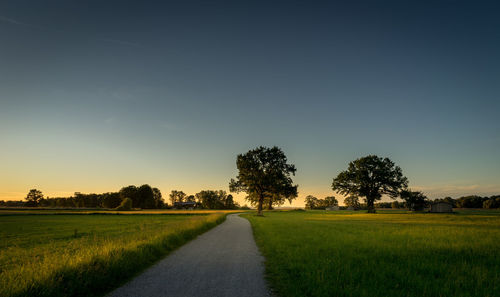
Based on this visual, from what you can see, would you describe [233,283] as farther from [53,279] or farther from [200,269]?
[53,279]

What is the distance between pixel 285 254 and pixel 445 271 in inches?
217

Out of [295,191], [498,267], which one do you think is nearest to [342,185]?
[295,191]

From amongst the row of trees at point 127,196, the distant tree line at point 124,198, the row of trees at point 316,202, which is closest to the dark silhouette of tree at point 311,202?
the row of trees at point 316,202

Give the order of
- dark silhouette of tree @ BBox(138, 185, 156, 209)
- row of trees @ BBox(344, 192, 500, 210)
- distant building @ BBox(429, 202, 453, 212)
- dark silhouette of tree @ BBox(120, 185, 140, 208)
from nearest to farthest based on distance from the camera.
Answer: distant building @ BBox(429, 202, 453, 212) → row of trees @ BBox(344, 192, 500, 210) → dark silhouette of tree @ BBox(120, 185, 140, 208) → dark silhouette of tree @ BBox(138, 185, 156, 209)

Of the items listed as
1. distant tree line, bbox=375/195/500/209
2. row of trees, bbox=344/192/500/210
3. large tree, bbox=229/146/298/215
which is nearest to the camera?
large tree, bbox=229/146/298/215

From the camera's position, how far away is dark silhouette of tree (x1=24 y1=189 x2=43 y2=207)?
5315 inches

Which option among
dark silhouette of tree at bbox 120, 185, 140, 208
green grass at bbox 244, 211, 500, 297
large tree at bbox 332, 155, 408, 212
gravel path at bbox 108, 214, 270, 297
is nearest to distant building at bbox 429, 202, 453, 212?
large tree at bbox 332, 155, 408, 212

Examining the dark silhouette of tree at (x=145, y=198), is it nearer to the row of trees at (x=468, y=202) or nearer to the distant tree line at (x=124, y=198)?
the distant tree line at (x=124, y=198)

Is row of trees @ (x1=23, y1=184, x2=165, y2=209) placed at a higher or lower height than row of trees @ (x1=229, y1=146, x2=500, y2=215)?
lower

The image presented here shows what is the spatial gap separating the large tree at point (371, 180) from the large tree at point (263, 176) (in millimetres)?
16027

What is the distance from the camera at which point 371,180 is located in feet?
200

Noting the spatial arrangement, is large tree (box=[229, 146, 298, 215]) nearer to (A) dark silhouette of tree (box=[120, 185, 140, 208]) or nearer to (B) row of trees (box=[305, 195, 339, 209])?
(A) dark silhouette of tree (box=[120, 185, 140, 208])

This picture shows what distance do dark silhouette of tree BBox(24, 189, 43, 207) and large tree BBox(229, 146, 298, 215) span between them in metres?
149

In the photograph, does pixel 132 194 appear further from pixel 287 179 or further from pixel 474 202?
pixel 474 202
